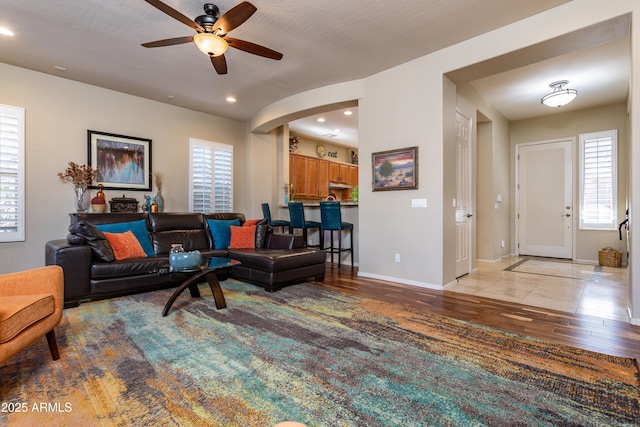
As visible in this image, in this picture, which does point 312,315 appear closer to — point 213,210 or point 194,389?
point 194,389

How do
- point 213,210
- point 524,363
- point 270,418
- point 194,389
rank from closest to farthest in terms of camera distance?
point 270,418 < point 194,389 < point 524,363 < point 213,210

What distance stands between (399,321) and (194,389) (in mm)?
1739

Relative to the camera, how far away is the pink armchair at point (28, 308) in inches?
62.4

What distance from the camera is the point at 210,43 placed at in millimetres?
2842

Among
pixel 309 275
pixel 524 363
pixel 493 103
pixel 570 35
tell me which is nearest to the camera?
pixel 524 363

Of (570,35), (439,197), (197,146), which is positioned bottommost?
(439,197)

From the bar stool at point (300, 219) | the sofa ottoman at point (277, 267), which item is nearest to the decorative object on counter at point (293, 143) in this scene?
the bar stool at point (300, 219)

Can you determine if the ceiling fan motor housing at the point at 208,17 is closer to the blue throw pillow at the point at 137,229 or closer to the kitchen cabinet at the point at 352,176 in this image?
the blue throw pillow at the point at 137,229

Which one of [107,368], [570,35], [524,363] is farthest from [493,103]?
[107,368]

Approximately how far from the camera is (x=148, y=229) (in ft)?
14.7

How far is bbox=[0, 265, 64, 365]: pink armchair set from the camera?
1.58 meters

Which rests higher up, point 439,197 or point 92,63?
point 92,63

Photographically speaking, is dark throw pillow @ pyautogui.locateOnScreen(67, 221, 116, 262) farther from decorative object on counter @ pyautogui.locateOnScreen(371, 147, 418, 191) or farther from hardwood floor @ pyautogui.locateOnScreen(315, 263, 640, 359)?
decorative object on counter @ pyautogui.locateOnScreen(371, 147, 418, 191)

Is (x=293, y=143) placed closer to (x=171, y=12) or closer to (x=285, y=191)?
(x=285, y=191)
